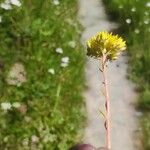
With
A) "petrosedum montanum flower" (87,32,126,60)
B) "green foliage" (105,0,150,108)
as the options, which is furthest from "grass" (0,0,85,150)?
"petrosedum montanum flower" (87,32,126,60)

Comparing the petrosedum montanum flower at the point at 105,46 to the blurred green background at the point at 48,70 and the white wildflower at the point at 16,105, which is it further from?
the white wildflower at the point at 16,105

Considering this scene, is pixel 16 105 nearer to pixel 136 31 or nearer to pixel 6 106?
pixel 6 106

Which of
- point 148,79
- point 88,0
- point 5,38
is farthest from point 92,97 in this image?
point 88,0

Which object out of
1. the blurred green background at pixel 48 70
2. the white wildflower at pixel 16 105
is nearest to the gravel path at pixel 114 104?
the blurred green background at pixel 48 70

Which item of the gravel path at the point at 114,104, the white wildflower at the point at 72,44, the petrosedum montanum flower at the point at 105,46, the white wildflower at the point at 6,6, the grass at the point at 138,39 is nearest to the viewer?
the petrosedum montanum flower at the point at 105,46

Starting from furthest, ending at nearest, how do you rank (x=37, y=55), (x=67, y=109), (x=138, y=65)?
1. (x=138, y=65)
2. (x=37, y=55)
3. (x=67, y=109)

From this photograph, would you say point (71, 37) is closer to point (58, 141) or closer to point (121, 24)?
point (121, 24)

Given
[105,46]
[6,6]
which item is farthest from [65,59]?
[105,46]
